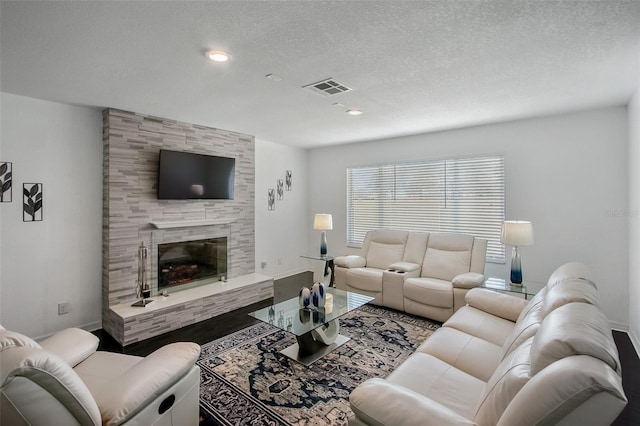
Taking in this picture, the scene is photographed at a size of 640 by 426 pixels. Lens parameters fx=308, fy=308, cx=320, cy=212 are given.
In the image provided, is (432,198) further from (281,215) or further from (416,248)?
(281,215)

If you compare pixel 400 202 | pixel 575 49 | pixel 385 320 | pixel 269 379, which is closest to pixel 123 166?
pixel 269 379

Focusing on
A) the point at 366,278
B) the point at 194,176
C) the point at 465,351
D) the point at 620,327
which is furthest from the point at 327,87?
the point at 620,327

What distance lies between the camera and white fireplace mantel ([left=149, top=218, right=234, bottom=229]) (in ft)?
12.8

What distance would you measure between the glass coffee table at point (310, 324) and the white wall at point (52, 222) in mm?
2231

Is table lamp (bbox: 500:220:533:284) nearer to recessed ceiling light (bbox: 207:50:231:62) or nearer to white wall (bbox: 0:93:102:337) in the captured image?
recessed ceiling light (bbox: 207:50:231:62)

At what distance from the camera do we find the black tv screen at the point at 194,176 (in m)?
3.92

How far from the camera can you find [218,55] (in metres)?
2.22

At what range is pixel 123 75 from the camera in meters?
2.60

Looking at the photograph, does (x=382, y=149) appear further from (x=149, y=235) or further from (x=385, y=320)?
(x=149, y=235)

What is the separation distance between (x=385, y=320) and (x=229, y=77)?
3136 millimetres

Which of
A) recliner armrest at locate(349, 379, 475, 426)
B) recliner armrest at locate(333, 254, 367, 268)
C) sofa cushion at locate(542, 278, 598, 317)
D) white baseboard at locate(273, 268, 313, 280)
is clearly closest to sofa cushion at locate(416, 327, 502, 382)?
sofa cushion at locate(542, 278, 598, 317)

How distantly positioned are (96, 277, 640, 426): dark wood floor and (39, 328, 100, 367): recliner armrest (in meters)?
0.88

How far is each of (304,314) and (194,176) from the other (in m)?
2.52

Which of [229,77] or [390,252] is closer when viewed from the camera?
[229,77]
